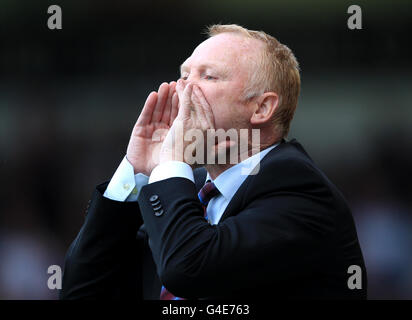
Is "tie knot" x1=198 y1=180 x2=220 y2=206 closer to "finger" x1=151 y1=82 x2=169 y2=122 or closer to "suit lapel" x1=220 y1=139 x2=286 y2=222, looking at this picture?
"suit lapel" x1=220 y1=139 x2=286 y2=222

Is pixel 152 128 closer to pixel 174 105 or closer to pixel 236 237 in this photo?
pixel 174 105

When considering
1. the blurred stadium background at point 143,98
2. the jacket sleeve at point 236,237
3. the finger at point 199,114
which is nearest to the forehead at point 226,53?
the finger at point 199,114

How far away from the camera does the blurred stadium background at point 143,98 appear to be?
3.62 metres

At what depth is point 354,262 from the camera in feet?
4.55

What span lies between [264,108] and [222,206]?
1.00 ft

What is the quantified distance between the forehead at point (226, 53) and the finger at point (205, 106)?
0.27 ft

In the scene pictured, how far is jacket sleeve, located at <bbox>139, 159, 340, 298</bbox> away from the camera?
121 centimetres

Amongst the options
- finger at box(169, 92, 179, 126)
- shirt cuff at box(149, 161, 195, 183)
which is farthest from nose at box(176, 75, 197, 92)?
shirt cuff at box(149, 161, 195, 183)

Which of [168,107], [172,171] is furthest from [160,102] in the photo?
[172,171]

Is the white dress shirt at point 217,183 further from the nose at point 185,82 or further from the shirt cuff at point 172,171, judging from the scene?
the nose at point 185,82

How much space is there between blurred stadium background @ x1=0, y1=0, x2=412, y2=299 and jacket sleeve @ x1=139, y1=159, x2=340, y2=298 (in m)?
2.44

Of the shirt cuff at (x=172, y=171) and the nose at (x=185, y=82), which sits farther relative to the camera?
the nose at (x=185, y=82)
